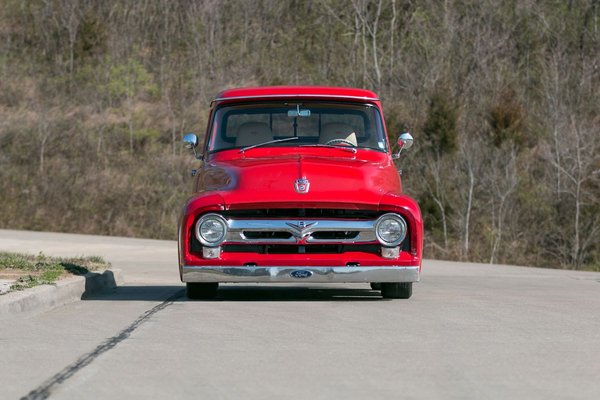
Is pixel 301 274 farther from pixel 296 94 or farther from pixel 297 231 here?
pixel 296 94

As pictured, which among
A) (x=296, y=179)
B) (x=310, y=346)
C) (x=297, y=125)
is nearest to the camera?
(x=310, y=346)

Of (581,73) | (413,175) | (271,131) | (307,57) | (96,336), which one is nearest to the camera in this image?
(96,336)

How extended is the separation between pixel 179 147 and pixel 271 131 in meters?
34.6

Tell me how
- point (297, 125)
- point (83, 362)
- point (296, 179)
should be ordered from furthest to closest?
point (297, 125), point (296, 179), point (83, 362)

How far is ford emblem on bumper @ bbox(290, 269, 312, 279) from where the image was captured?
41.1 feet

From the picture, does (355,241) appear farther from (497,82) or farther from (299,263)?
(497,82)

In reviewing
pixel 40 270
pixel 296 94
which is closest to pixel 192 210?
pixel 296 94

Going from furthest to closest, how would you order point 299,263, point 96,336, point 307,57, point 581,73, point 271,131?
point 307,57 < point 581,73 < point 271,131 < point 299,263 < point 96,336

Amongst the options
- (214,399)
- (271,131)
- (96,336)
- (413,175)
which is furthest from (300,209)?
(413,175)

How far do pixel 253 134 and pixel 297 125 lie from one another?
1.67 ft

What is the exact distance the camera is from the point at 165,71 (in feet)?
186

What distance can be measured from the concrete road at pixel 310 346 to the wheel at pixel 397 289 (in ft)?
0.36

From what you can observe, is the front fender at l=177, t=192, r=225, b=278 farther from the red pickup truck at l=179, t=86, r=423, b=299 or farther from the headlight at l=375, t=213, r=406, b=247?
the headlight at l=375, t=213, r=406, b=247

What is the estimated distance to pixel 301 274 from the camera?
12.5 metres
